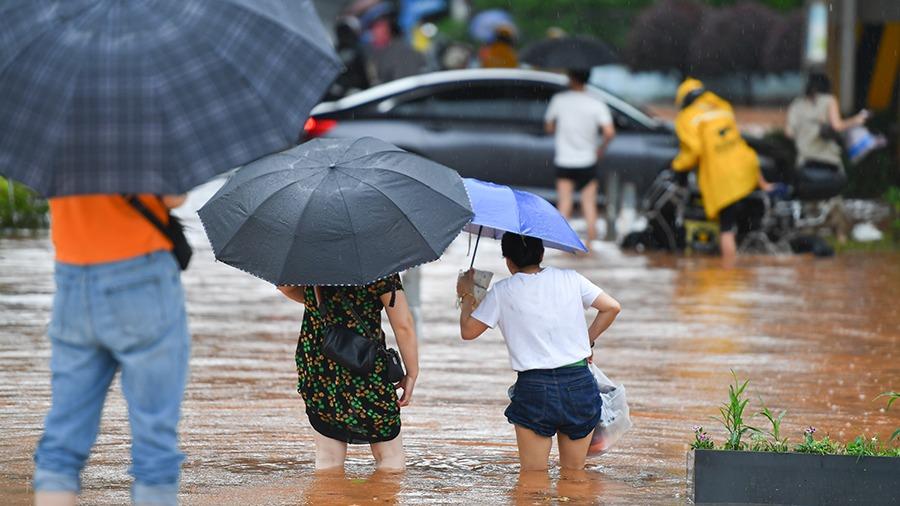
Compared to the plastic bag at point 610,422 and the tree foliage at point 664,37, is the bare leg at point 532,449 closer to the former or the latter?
the plastic bag at point 610,422

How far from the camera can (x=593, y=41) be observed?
17047 millimetres

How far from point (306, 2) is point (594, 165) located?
1102 cm

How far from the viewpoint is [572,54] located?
16.7 meters

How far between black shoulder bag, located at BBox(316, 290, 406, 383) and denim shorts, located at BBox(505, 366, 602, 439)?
0.56 m

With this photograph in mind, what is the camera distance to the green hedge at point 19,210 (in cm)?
1695

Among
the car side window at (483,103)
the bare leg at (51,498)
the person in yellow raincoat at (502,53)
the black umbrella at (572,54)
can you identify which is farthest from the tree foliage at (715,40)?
the bare leg at (51,498)

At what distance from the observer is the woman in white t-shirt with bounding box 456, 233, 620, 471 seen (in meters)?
6.79

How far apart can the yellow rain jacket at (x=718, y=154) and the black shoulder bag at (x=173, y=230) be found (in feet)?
33.5

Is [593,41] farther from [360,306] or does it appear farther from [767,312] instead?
[360,306]

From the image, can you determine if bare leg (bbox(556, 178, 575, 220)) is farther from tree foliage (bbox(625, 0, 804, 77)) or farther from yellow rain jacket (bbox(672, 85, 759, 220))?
tree foliage (bbox(625, 0, 804, 77))

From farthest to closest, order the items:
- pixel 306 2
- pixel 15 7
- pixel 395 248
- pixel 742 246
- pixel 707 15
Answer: pixel 707 15 → pixel 742 246 → pixel 395 248 → pixel 306 2 → pixel 15 7

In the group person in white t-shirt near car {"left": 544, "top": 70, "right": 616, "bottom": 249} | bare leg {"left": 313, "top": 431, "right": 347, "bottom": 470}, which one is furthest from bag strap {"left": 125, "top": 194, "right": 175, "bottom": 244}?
person in white t-shirt near car {"left": 544, "top": 70, "right": 616, "bottom": 249}

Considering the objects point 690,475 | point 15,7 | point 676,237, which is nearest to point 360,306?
point 690,475

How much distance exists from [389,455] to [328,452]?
261 millimetres
